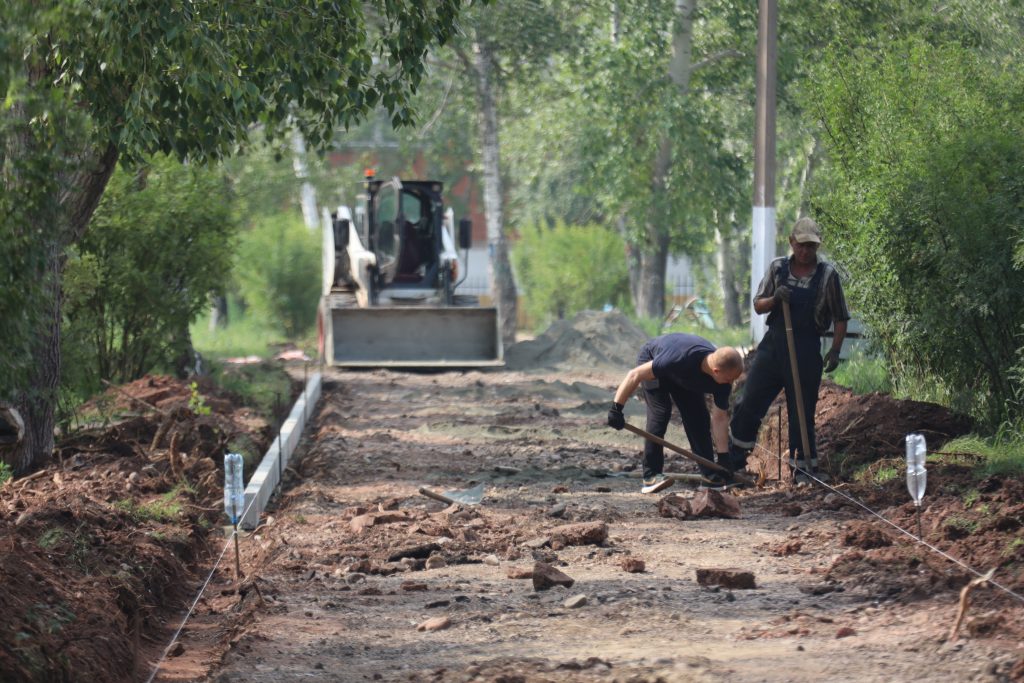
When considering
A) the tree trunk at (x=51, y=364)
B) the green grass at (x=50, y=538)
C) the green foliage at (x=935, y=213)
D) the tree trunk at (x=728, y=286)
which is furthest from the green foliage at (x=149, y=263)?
the tree trunk at (x=728, y=286)

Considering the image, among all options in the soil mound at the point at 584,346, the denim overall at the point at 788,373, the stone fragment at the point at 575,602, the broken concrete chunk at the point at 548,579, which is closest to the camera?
the stone fragment at the point at 575,602

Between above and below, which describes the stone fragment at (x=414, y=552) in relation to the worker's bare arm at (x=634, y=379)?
below

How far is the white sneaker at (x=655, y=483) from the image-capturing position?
10910 millimetres

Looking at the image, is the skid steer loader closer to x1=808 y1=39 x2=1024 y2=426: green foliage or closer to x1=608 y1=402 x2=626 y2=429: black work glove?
x1=808 y1=39 x2=1024 y2=426: green foliage

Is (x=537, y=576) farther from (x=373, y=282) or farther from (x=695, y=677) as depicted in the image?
(x=373, y=282)

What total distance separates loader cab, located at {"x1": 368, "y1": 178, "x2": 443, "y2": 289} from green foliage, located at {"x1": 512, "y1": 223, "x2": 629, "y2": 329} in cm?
1346

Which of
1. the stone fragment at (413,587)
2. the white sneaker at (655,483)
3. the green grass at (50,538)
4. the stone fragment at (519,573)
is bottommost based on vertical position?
the stone fragment at (413,587)

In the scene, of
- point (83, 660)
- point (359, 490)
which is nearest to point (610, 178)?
point (359, 490)

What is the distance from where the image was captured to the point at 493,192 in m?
27.6

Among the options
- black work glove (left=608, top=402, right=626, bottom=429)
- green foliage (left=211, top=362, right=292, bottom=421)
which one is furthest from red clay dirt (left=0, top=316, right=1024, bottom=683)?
green foliage (left=211, top=362, right=292, bottom=421)

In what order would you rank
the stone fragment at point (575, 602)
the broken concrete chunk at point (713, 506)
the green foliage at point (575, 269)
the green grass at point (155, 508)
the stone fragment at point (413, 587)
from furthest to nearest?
the green foliage at point (575, 269), the green grass at point (155, 508), the broken concrete chunk at point (713, 506), the stone fragment at point (413, 587), the stone fragment at point (575, 602)

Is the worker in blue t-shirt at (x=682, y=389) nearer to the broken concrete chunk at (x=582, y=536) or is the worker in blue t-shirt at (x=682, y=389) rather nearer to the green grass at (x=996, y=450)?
the broken concrete chunk at (x=582, y=536)

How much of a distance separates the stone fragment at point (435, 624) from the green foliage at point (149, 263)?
815 centimetres

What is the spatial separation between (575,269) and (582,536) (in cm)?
2866
